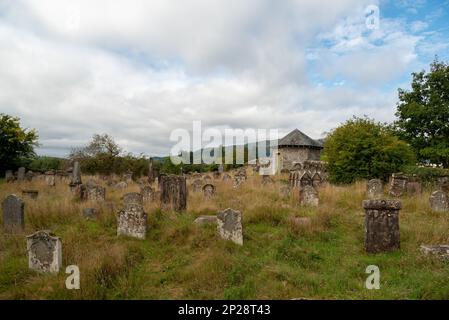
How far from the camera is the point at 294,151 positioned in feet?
121

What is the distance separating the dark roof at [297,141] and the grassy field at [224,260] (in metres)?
26.7

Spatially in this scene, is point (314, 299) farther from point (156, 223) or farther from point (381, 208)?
point (156, 223)

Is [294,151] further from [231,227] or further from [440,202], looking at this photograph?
[231,227]

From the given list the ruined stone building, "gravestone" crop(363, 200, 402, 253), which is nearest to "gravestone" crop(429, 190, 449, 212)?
"gravestone" crop(363, 200, 402, 253)

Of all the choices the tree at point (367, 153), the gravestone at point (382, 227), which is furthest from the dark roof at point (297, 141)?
the gravestone at point (382, 227)

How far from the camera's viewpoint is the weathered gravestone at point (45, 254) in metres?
6.38

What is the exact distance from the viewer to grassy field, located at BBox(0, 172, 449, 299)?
556 centimetres

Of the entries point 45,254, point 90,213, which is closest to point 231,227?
point 45,254

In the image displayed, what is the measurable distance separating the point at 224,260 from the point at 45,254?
3500 mm

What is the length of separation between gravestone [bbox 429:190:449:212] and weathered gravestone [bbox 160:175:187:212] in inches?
350

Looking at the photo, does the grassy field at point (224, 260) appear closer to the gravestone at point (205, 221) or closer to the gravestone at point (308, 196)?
the gravestone at point (205, 221)

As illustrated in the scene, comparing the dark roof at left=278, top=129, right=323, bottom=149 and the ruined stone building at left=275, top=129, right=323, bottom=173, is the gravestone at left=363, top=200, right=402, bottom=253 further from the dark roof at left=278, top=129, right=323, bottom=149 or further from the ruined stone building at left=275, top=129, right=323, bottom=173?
the dark roof at left=278, top=129, right=323, bottom=149
